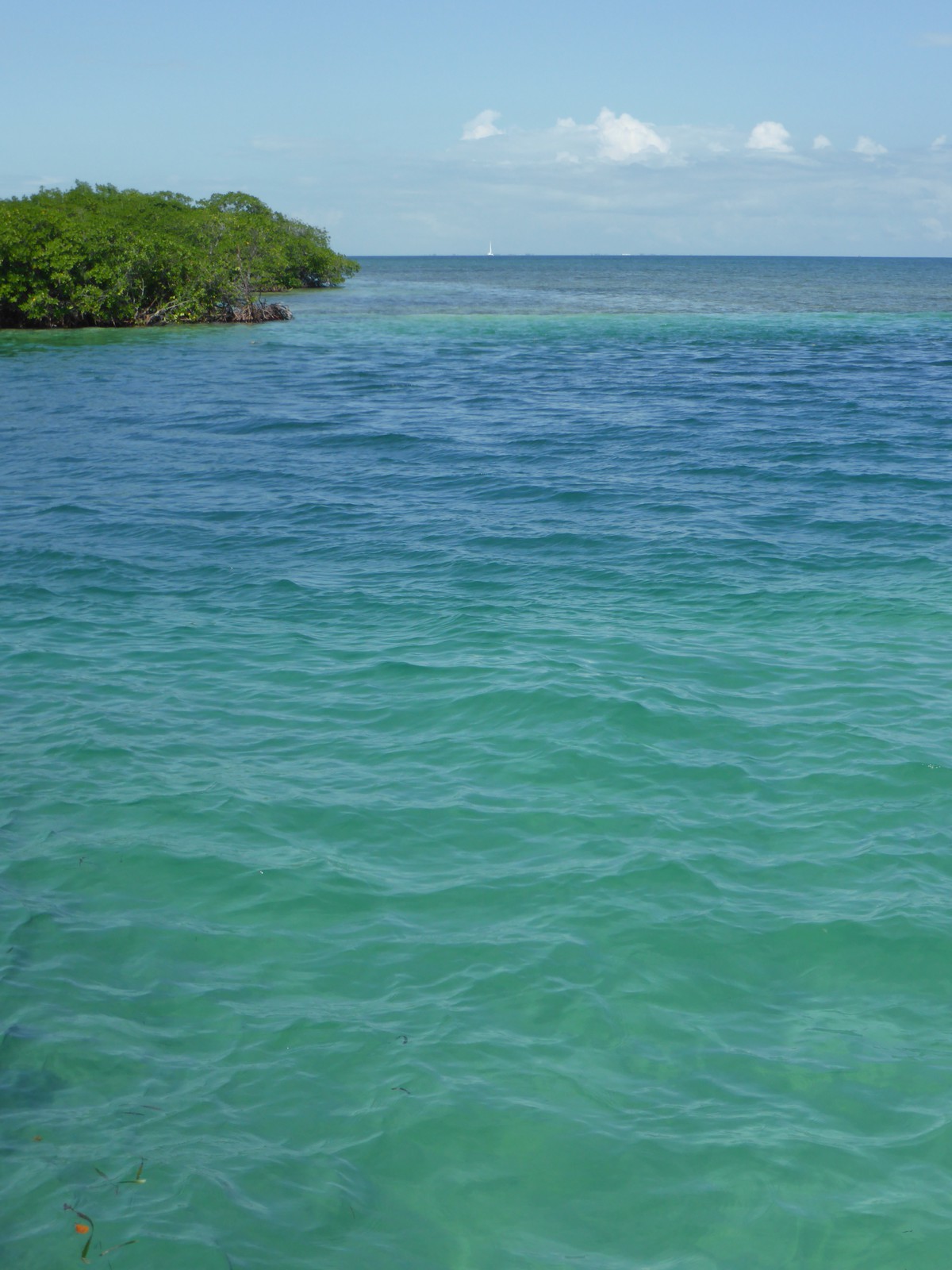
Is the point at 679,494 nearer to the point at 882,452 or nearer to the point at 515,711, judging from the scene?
the point at 882,452

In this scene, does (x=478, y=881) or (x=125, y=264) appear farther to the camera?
(x=125, y=264)

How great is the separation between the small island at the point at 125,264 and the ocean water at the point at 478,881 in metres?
29.1

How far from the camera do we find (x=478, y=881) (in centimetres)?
690

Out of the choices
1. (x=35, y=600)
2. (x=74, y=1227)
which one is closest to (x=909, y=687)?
(x=74, y=1227)

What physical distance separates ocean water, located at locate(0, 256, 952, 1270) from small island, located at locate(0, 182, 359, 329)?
29060 millimetres

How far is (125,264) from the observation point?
143 ft

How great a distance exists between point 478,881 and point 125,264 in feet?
141

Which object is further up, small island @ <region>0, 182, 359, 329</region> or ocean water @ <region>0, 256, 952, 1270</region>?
small island @ <region>0, 182, 359, 329</region>

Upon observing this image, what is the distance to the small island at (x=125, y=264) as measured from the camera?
4144 cm

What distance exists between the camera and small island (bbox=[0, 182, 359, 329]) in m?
41.4

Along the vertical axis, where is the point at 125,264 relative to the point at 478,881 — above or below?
above

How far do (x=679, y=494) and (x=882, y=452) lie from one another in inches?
216

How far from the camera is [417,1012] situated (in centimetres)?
572

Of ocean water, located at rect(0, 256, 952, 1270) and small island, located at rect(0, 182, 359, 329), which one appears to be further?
small island, located at rect(0, 182, 359, 329)
